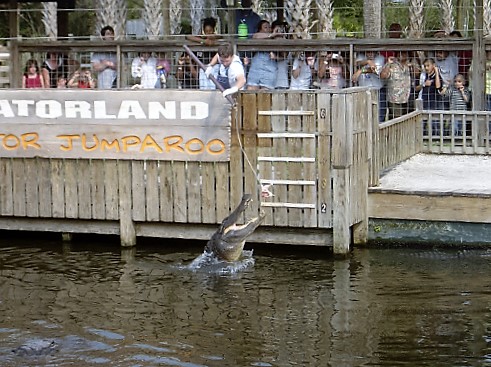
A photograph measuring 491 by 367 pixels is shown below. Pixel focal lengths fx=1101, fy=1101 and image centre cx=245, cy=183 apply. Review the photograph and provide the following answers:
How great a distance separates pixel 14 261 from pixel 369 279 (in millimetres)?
4009

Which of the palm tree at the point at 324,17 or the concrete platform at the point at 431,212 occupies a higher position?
the palm tree at the point at 324,17

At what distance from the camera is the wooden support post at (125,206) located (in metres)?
12.6

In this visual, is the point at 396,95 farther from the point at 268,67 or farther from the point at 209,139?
the point at 209,139

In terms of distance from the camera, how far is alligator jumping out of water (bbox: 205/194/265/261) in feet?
38.3

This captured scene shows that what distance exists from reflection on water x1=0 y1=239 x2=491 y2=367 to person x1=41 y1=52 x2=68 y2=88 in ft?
13.0

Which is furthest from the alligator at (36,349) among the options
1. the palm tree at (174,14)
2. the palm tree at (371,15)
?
the palm tree at (174,14)

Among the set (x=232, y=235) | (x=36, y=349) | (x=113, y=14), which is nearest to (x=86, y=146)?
(x=232, y=235)

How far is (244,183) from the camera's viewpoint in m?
12.2

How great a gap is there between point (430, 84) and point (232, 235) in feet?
16.7

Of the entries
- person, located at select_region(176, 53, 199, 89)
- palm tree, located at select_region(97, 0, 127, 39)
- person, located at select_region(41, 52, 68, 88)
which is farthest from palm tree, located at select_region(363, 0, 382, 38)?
palm tree, located at select_region(97, 0, 127, 39)

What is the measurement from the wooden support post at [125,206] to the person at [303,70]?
146 inches

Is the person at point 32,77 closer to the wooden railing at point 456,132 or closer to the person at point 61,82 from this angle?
the person at point 61,82

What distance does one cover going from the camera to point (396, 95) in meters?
15.7

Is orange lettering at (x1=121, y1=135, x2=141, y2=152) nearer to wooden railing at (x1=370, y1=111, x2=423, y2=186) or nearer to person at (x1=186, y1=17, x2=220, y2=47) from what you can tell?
wooden railing at (x1=370, y1=111, x2=423, y2=186)
